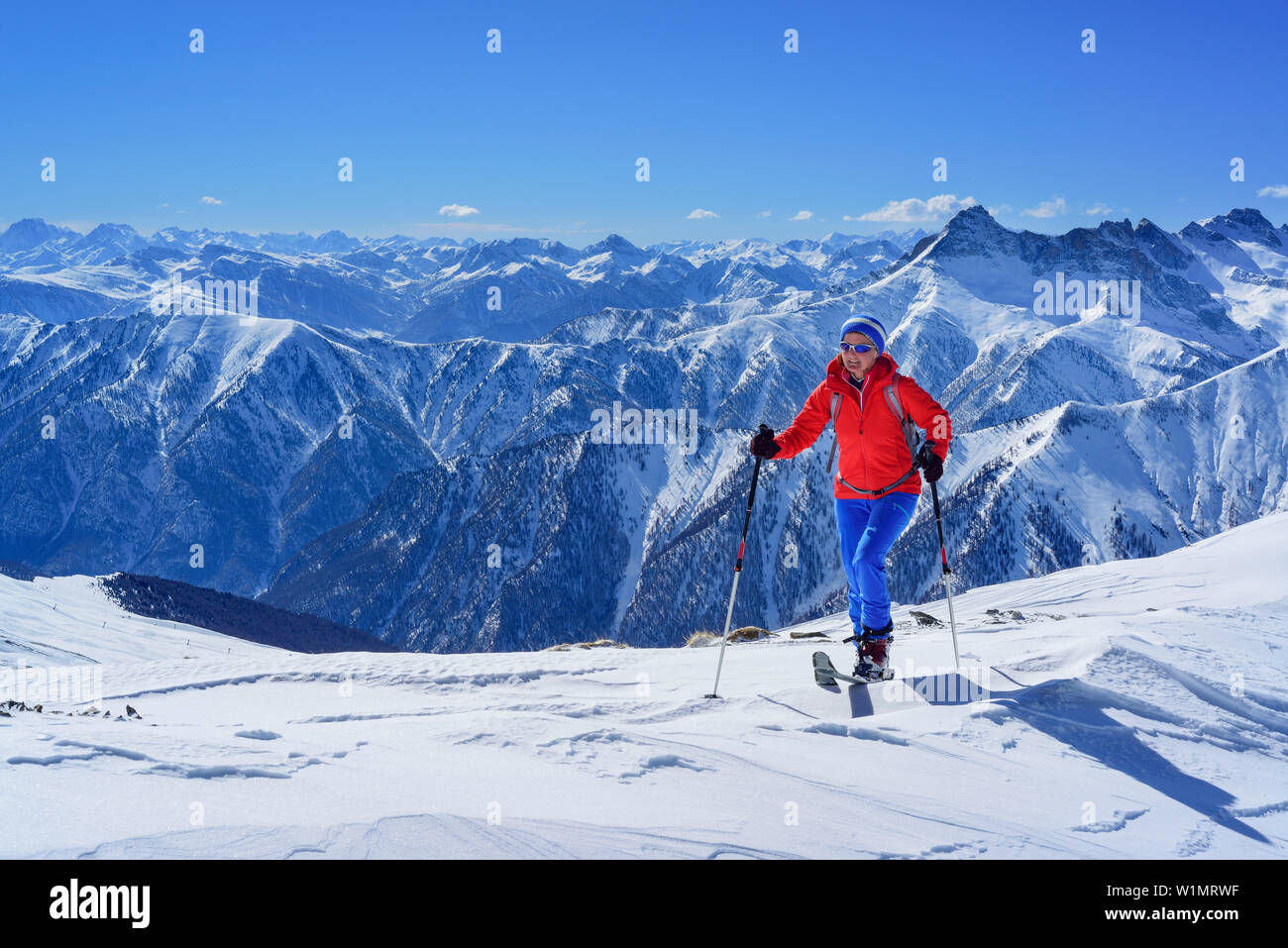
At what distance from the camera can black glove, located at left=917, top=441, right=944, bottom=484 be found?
8.88 meters

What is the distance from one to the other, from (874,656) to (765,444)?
9.71 feet

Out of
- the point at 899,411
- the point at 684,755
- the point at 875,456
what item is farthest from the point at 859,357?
the point at 684,755

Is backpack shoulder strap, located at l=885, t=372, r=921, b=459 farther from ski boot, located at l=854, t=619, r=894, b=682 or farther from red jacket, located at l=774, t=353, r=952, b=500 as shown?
ski boot, located at l=854, t=619, r=894, b=682

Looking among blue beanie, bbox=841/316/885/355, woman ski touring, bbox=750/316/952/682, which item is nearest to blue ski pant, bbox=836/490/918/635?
woman ski touring, bbox=750/316/952/682

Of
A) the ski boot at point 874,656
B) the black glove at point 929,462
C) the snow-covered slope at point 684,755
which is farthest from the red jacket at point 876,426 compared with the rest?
the snow-covered slope at point 684,755

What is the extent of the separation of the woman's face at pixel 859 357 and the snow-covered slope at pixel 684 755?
12.4 feet

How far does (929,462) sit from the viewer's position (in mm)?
8914

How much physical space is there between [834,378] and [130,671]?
11.0 m

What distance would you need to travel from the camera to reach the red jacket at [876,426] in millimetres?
9234

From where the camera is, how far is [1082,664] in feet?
28.2
